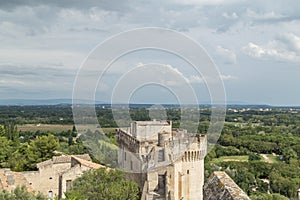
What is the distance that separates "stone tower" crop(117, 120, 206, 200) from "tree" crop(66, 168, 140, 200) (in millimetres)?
1659

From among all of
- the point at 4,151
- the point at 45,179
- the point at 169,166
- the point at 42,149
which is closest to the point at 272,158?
the point at 42,149

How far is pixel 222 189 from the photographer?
6.34 metres

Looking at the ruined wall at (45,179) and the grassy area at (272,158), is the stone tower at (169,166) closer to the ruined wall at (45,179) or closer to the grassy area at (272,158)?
the ruined wall at (45,179)

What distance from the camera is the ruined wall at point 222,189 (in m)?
5.99

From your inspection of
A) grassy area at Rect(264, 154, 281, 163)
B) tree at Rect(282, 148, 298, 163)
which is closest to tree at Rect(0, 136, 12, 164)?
tree at Rect(282, 148, 298, 163)

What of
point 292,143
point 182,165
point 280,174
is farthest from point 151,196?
point 292,143

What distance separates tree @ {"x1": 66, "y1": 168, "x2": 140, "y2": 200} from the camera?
70.0 ft

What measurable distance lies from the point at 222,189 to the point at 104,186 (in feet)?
54.3

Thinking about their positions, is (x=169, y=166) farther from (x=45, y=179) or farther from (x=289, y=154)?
(x=289, y=154)

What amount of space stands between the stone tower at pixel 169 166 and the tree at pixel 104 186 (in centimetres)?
166

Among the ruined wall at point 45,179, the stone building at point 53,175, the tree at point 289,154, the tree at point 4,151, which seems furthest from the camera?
the tree at point 289,154

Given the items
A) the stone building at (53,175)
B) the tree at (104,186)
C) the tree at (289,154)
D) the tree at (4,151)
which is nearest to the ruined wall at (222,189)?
the tree at (104,186)

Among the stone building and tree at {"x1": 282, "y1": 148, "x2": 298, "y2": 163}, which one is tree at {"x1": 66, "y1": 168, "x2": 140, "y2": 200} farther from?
tree at {"x1": 282, "y1": 148, "x2": 298, "y2": 163}

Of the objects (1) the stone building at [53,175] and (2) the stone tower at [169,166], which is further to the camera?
(1) the stone building at [53,175]
